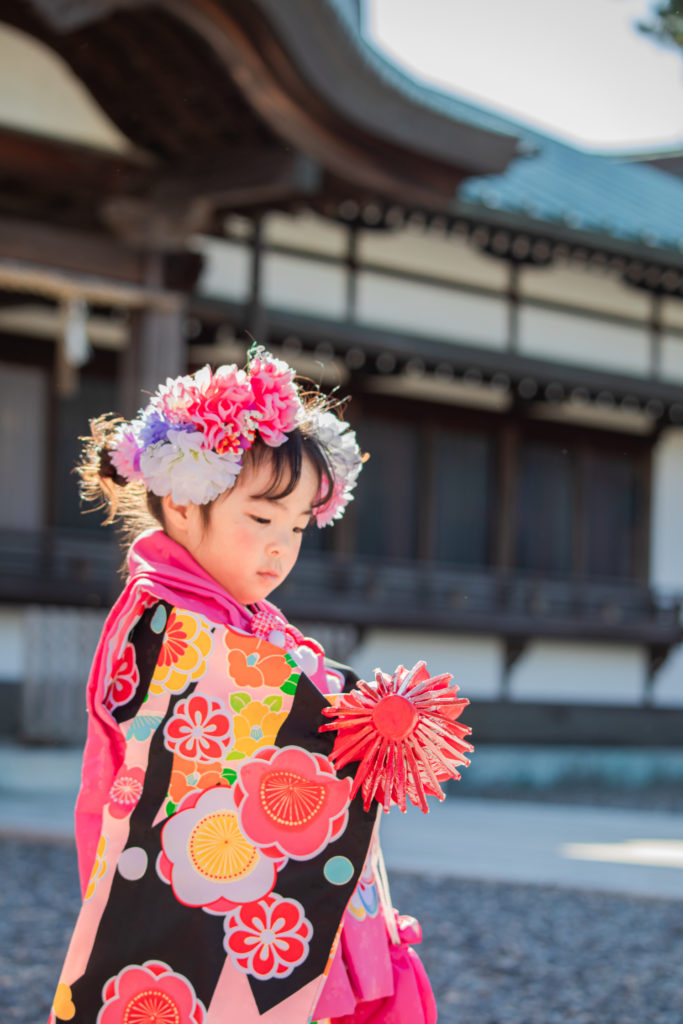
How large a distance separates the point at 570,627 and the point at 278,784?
29.6 feet

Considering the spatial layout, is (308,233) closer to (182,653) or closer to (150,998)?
(182,653)

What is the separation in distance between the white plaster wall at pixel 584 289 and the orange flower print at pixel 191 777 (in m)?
9.06

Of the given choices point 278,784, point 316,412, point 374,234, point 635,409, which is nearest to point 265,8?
point 374,234

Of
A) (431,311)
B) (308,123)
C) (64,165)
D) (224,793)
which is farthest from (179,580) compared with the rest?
(431,311)

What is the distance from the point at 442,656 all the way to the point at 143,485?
8247 millimetres

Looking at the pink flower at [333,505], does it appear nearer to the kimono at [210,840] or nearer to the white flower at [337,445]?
the white flower at [337,445]

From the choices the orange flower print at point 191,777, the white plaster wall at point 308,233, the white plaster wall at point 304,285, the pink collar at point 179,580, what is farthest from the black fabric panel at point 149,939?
the white plaster wall at point 308,233

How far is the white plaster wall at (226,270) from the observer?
28.4 ft

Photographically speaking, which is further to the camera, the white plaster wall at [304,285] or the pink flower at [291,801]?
the white plaster wall at [304,285]

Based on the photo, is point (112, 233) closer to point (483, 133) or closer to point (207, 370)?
point (483, 133)

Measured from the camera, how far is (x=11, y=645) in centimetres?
812

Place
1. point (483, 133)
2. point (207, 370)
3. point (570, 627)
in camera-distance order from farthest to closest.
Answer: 1. point (570, 627)
2. point (483, 133)
3. point (207, 370)

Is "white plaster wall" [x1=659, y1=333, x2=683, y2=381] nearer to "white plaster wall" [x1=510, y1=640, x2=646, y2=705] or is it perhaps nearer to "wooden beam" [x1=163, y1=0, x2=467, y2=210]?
"white plaster wall" [x1=510, y1=640, x2=646, y2=705]

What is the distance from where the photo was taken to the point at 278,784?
6.03ft
